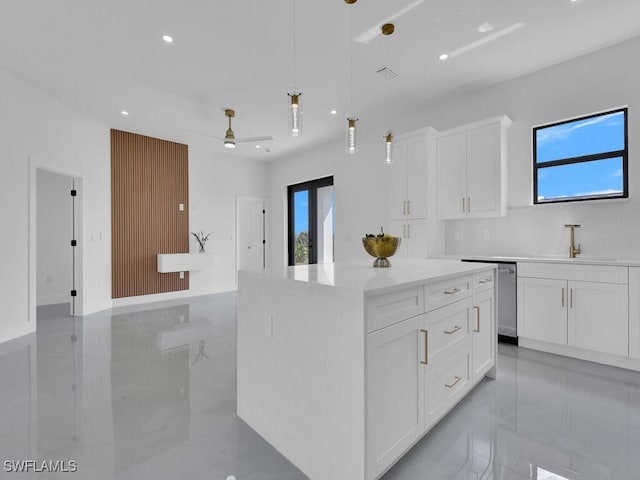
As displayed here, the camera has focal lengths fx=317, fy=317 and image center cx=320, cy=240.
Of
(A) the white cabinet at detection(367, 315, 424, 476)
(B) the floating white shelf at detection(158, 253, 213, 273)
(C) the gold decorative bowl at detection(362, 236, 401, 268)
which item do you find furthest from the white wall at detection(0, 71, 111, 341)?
(A) the white cabinet at detection(367, 315, 424, 476)

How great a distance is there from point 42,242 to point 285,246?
4540mm

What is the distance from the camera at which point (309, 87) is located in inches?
157

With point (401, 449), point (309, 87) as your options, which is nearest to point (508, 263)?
point (401, 449)

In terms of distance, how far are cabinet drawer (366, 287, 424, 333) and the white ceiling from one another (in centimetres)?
239

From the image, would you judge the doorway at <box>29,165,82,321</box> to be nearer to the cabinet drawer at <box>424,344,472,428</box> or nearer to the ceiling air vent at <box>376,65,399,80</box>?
the ceiling air vent at <box>376,65,399,80</box>

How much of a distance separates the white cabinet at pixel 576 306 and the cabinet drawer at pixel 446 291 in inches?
62.7

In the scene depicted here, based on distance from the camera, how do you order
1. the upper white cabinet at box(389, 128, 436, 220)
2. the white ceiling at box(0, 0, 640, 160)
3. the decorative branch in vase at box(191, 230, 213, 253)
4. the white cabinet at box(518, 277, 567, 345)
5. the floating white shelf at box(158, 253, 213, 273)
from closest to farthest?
the white ceiling at box(0, 0, 640, 160) < the white cabinet at box(518, 277, 567, 345) < the upper white cabinet at box(389, 128, 436, 220) < the floating white shelf at box(158, 253, 213, 273) < the decorative branch in vase at box(191, 230, 213, 253)

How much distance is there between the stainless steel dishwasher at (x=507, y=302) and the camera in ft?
11.0

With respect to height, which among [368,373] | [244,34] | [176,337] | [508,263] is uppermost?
[244,34]

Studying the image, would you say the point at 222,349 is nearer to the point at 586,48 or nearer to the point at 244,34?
the point at 244,34

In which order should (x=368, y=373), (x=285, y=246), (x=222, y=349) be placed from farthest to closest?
(x=285, y=246)
(x=222, y=349)
(x=368, y=373)

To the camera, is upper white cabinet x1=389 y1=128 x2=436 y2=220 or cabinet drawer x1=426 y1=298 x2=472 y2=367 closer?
cabinet drawer x1=426 y1=298 x2=472 y2=367
